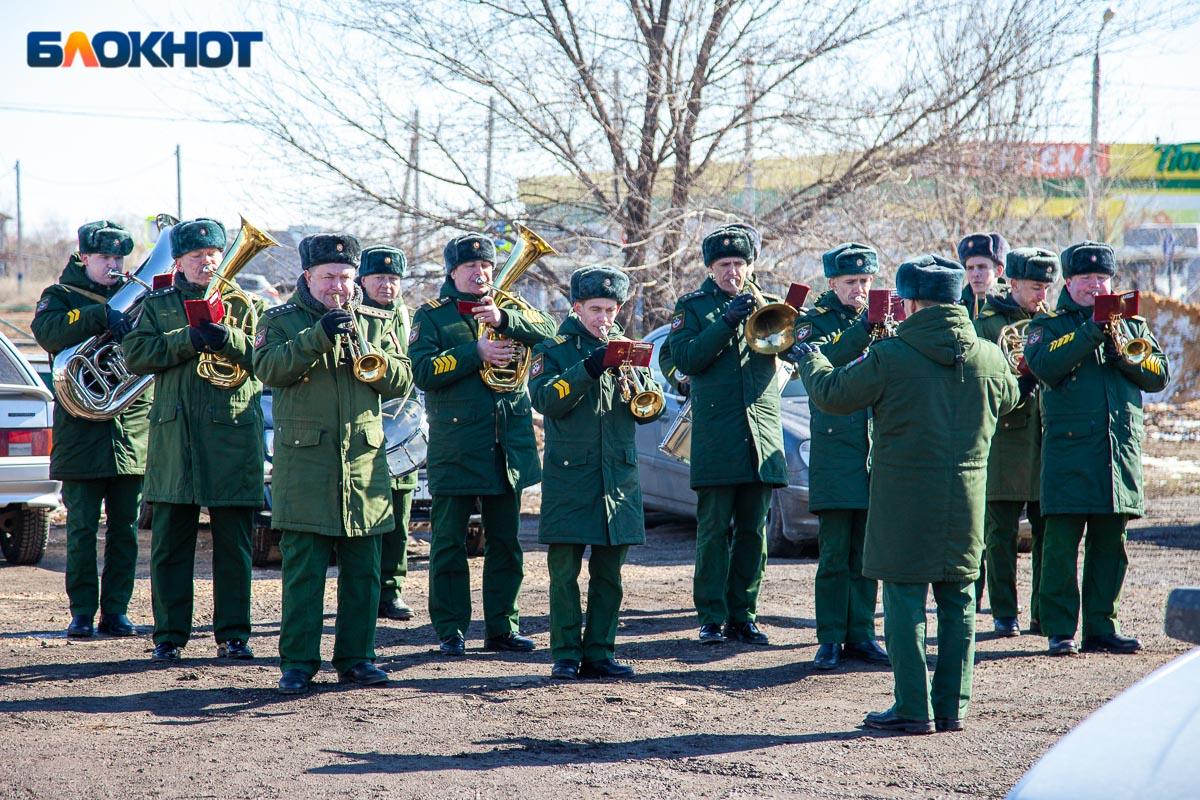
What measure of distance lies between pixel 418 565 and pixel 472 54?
5.97 m

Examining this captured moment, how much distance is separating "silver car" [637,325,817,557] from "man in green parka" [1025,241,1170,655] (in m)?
2.24

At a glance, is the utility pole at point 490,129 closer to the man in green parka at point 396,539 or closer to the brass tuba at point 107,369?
the man in green parka at point 396,539

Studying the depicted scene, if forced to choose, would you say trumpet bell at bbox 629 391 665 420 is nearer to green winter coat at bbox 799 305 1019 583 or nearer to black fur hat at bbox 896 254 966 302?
green winter coat at bbox 799 305 1019 583

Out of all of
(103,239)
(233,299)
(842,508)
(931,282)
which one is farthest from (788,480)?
(103,239)

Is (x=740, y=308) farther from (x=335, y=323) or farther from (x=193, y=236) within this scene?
(x=193, y=236)

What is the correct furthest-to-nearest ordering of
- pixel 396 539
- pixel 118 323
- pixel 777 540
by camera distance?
pixel 777 540 → pixel 396 539 → pixel 118 323

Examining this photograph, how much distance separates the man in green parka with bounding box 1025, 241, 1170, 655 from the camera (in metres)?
7.00

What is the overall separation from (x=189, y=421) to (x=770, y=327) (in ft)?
10.4

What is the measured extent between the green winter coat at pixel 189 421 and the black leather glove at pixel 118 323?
0.39m

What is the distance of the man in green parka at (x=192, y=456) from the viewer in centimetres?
674

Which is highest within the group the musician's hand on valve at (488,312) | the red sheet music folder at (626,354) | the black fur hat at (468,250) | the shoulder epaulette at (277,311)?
the black fur hat at (468,250)

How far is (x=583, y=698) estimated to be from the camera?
19.8 feet

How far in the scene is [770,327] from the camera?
7.12 m

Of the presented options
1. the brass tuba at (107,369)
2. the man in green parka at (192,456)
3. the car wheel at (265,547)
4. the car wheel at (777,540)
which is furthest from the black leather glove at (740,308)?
the car wheel at (265,547)
